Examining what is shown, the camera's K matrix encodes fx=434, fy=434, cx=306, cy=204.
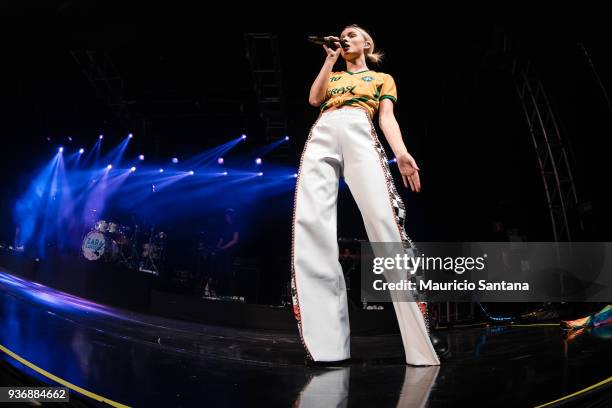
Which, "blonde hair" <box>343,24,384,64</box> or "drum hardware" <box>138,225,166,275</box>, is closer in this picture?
"blonde hair" <box>343,24,384,64</box>

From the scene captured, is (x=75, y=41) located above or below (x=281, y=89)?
below

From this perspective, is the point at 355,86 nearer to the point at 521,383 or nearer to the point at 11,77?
the point at 521,383

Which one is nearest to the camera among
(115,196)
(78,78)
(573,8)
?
(573,8)

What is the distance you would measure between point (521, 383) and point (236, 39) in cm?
714

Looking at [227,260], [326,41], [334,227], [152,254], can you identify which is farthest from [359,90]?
[152,254]

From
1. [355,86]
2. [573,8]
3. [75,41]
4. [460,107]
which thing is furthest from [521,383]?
[460,107]

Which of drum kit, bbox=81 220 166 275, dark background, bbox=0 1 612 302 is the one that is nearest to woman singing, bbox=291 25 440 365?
dark background, bbox=0 1 612 302

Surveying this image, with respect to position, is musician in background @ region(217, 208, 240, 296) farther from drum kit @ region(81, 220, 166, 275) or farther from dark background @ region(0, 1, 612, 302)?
dark background @ region(0, 1, 612, 302)

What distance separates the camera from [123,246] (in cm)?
837

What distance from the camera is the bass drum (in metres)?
7.59

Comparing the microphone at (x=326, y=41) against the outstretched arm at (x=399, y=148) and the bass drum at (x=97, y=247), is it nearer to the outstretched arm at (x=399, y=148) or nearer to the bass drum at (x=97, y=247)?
the outstretched arm at (x=399, y=148)

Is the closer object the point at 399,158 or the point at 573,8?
the point at 399,158

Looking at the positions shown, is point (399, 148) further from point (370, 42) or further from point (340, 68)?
point (340, 68)

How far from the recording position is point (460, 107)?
7625 millimetres
